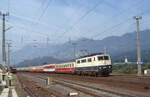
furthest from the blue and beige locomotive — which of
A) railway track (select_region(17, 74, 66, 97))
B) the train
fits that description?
railway track (select_region(17, 74, 66, 97))

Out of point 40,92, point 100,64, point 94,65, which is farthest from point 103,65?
point 40,92

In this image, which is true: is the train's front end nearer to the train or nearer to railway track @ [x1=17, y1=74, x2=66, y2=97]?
the train

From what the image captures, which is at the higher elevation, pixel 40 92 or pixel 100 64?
pixel 100 64

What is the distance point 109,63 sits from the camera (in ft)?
104

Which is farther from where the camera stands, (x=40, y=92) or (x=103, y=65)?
(x=103, y=65)

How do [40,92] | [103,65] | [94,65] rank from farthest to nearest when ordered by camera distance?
[94,65]
[103,65]
[40,92]

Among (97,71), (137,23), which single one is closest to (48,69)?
(137,23)

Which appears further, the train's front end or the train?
the train

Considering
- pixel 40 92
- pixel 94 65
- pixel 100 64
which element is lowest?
pixel 40 92

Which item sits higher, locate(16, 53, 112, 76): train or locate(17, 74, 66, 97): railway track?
locate(16, 53, 112, 76): train

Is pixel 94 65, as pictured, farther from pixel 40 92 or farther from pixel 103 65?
pixel 40 92

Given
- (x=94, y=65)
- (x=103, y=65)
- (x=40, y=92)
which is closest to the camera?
(x=40, y=92)

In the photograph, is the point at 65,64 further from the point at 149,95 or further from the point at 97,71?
the point at 149,95

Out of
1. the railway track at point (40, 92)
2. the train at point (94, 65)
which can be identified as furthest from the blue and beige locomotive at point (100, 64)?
the railway track at point (40, 92)
